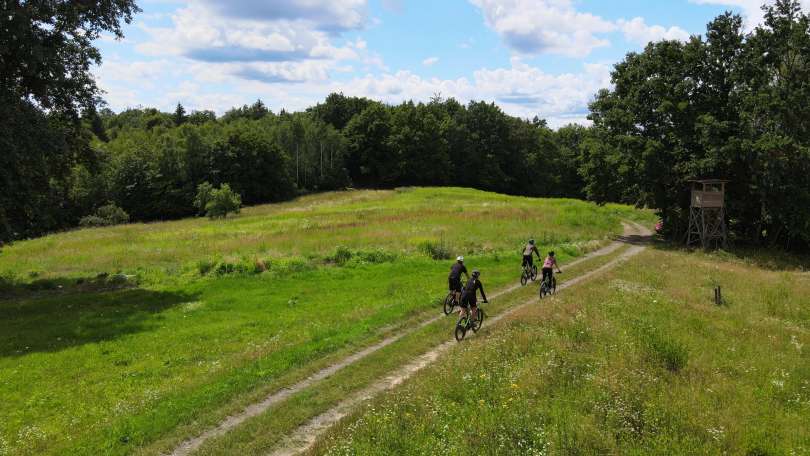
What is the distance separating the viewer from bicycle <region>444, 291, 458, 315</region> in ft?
70.3

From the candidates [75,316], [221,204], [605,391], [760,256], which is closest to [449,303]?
[605,391]

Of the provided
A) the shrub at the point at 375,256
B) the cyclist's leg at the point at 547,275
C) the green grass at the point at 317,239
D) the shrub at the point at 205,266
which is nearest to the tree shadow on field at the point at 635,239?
the green grass at the point at 317,239

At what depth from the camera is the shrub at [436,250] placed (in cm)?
3531

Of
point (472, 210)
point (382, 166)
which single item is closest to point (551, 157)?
point (382, 166)

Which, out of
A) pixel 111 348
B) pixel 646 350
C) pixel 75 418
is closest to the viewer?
pixel 75 418

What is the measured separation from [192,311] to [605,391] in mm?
17406

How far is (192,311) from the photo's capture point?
2289cm

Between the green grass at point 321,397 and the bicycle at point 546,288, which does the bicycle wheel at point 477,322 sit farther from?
the bicycle at point 546,288

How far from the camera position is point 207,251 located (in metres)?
37.7

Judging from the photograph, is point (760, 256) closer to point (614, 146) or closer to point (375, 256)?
point (614, 146)

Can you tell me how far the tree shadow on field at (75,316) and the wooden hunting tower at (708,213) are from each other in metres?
39.6

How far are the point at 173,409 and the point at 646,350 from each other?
42.3 ft

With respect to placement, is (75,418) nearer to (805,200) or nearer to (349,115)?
(805,200)

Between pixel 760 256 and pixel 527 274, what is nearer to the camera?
pixel 527 274
